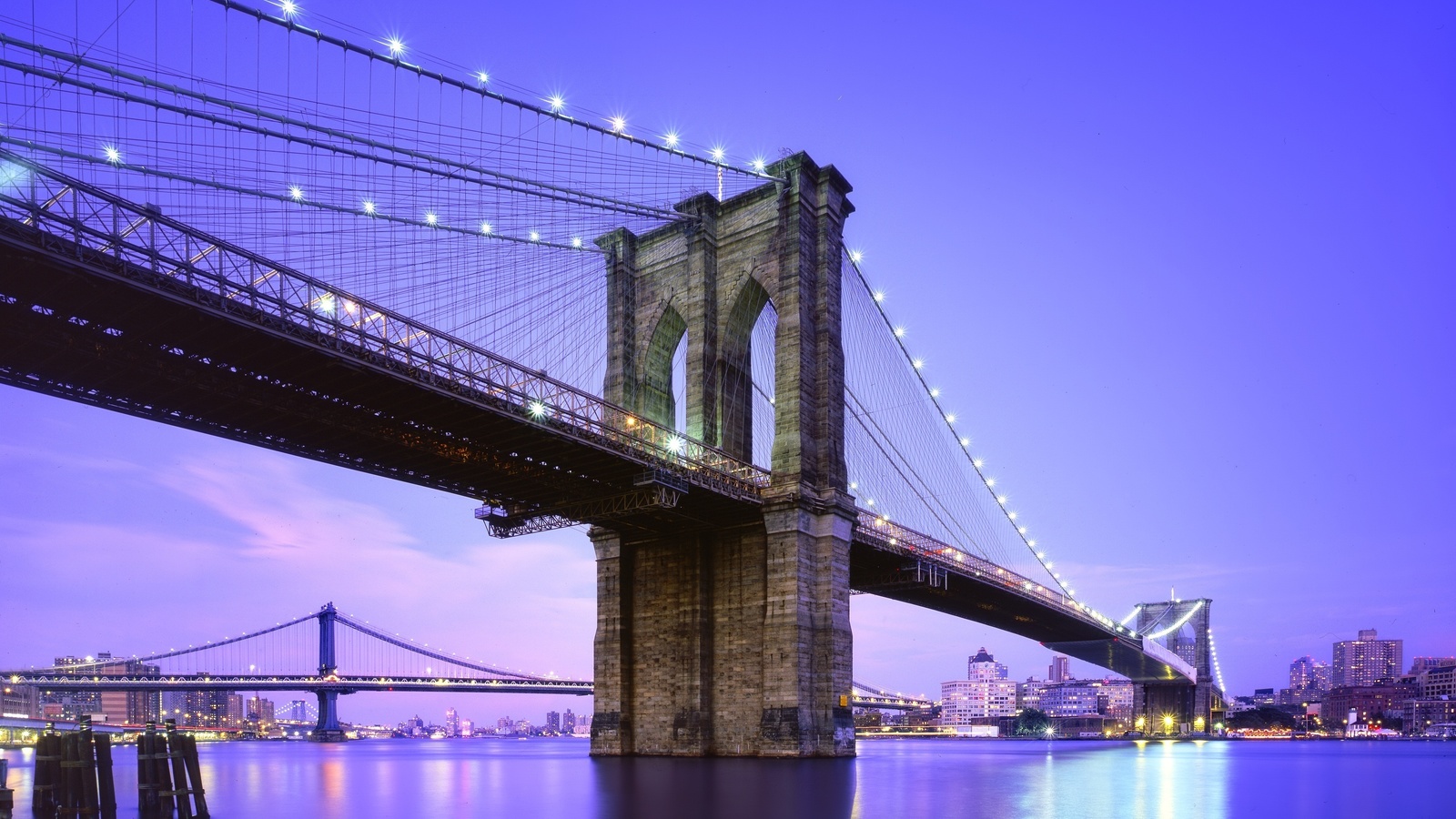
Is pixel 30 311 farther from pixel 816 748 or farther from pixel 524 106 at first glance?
pixel 816 748

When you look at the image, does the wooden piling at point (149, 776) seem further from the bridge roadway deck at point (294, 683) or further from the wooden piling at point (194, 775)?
the bridge roadway deck at point (294, 683)

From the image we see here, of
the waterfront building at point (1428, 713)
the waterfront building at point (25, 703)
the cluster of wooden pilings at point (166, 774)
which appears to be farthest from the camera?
the waterfront building at point (1428, 713)

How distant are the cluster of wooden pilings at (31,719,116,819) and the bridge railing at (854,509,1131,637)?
28658mm

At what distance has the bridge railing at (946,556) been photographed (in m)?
48.3

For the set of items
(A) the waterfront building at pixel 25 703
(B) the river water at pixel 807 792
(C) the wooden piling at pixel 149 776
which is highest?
(C) the wooden piling at pixel 149 776

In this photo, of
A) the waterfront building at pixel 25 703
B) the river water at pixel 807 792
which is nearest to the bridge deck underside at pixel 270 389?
the river water at pixel 807 792

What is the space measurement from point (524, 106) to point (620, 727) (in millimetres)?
23686

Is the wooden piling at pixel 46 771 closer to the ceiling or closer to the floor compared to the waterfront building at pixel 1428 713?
closer to the ceiling

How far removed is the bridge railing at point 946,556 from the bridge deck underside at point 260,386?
344 inches

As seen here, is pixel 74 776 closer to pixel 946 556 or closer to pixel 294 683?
pixel 946 556

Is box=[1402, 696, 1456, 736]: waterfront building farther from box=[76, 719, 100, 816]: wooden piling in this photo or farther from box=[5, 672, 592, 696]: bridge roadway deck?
box=[76, 719, 100, 816]: wooden piling

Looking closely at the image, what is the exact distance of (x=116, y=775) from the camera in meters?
41.0

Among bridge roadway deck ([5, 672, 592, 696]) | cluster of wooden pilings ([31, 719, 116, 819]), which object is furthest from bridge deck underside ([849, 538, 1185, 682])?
bridge roadway deck ([5, 672, 592, 696])

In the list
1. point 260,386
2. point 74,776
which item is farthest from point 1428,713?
point 74,776
